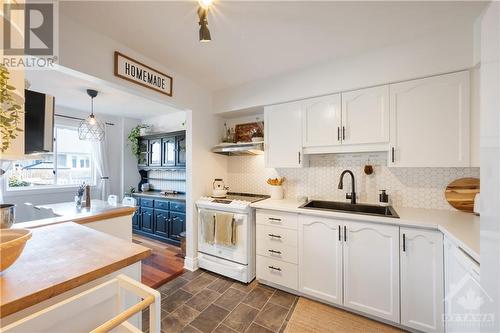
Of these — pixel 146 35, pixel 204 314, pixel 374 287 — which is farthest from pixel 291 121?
pixel 204 314

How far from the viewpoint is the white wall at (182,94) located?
5.16 feet

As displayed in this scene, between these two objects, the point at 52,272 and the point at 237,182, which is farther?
the point at 237,182

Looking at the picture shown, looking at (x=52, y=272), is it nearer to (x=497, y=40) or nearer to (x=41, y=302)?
(x=41, y=302)

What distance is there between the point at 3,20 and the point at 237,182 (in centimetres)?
267

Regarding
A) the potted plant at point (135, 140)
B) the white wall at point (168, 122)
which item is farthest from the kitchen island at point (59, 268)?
the potted plant at point (135, 140)

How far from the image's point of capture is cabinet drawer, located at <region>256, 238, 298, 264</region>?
2.12 meters

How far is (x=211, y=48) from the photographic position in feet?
6.45

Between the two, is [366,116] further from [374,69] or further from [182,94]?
[182,94]

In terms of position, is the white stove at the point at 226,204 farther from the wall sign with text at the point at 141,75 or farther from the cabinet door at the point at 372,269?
the wall sign with text at the point at 141,75

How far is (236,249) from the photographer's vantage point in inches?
94.7

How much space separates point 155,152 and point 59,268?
12.6 feet

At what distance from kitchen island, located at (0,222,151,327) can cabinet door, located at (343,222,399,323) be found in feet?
5.52

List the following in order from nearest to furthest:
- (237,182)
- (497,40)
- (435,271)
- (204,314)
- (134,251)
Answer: (497,40) → (134,251) → (435,271) → (204,314) → (237,182)

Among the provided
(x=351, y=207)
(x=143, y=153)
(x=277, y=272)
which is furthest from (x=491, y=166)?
(x=143, y=153)
